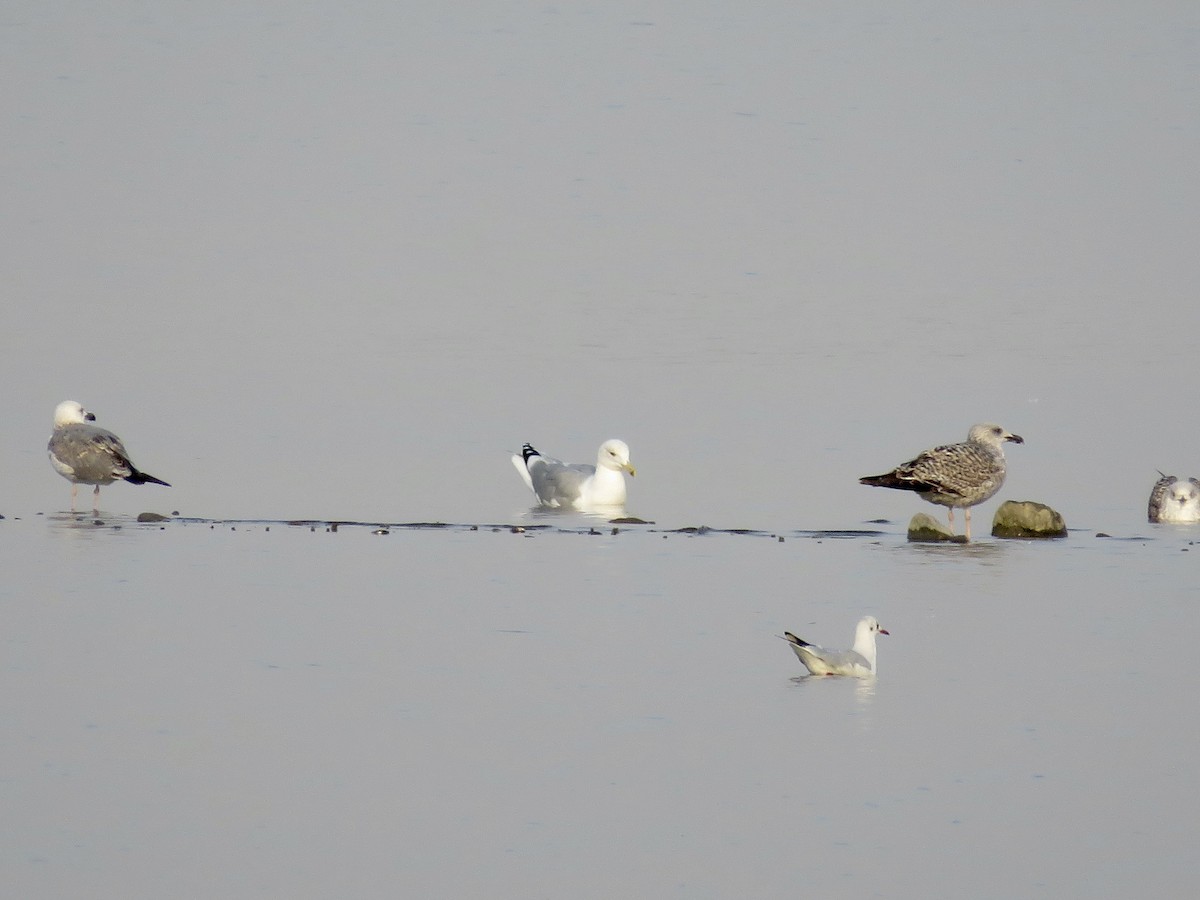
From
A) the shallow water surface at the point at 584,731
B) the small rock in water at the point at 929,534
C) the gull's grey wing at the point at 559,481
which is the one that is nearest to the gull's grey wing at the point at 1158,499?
the small rock in water at the point at 929,534

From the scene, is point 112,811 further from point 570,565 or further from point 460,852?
point 570,565

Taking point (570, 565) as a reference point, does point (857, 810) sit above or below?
below

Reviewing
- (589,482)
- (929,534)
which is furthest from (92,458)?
(929,534)

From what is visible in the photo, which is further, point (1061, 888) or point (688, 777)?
point (688, 777)

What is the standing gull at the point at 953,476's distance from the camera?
49.5 ft

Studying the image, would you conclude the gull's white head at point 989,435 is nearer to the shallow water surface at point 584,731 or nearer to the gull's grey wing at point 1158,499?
the gull's grey wing at point 1158,499

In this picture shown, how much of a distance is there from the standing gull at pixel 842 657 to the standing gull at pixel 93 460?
8.63 m

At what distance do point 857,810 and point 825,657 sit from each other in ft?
6.85

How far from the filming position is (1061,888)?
607 centimetres

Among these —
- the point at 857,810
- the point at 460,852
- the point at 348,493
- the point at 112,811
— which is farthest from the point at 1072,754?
the point at 348,493

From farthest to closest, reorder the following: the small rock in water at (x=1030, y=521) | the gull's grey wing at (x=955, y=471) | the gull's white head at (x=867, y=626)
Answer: the gull's grey wing at (x=955, y=471) → the small rock in water at (x=1030, y=521) → the gull's white head at (x=867, y=626)

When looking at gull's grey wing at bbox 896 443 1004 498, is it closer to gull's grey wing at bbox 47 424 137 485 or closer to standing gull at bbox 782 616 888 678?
standing gull at bbox 782 616 888 678

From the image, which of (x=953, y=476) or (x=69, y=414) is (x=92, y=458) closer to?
(x=69, y=414)

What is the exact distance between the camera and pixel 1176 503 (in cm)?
1518
